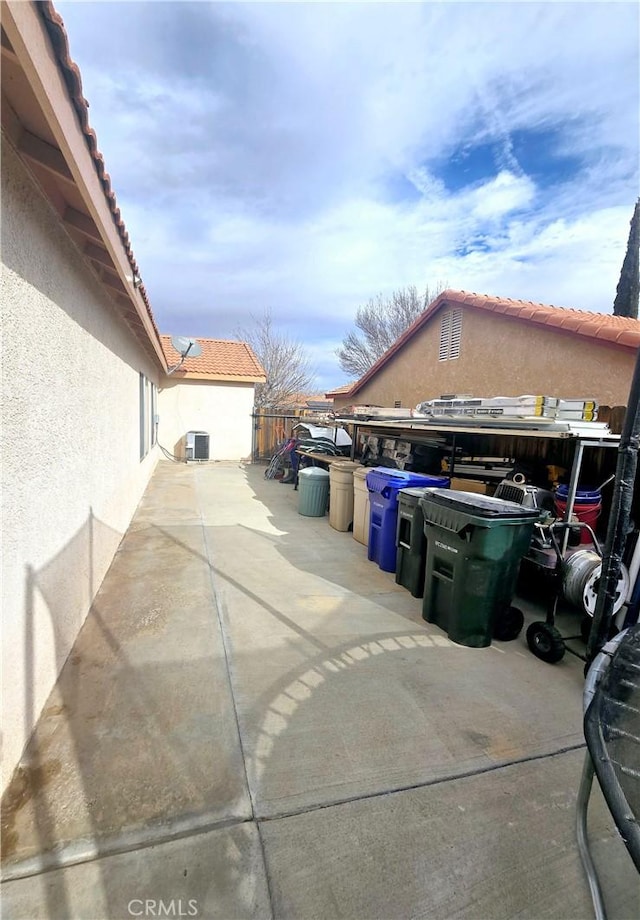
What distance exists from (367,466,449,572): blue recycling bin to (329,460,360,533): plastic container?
→ 52.7 inches

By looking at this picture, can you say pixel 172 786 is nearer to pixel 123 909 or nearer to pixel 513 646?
pixel 123 909

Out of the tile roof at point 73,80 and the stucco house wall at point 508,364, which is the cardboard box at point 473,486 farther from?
the tile roof at point 73,80

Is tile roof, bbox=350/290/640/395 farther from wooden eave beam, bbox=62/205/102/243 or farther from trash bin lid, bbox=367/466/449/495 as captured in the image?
wooden eave beam, bbox=62/205/102/243

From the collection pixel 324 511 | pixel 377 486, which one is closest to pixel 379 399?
pixel 324 511

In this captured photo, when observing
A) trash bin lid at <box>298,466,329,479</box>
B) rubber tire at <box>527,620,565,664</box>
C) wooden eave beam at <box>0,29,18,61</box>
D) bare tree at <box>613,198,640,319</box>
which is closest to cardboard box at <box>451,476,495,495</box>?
rubber tire at <box>527,620,565,664</box>

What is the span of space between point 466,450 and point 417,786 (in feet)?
19.3

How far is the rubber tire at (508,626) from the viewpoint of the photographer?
3.78 metres

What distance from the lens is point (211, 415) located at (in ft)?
49.9

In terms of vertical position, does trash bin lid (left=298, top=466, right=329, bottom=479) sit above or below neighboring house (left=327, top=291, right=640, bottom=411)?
below

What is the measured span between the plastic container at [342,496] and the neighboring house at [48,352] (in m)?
3.76

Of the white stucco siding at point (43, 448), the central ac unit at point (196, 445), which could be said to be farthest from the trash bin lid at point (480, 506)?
the central ac unit at point (196, 445)

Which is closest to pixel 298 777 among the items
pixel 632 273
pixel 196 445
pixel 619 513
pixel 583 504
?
pixel 619 513

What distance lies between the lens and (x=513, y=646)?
12.2 ft

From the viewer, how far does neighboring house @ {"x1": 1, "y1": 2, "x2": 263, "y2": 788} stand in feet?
5.95
